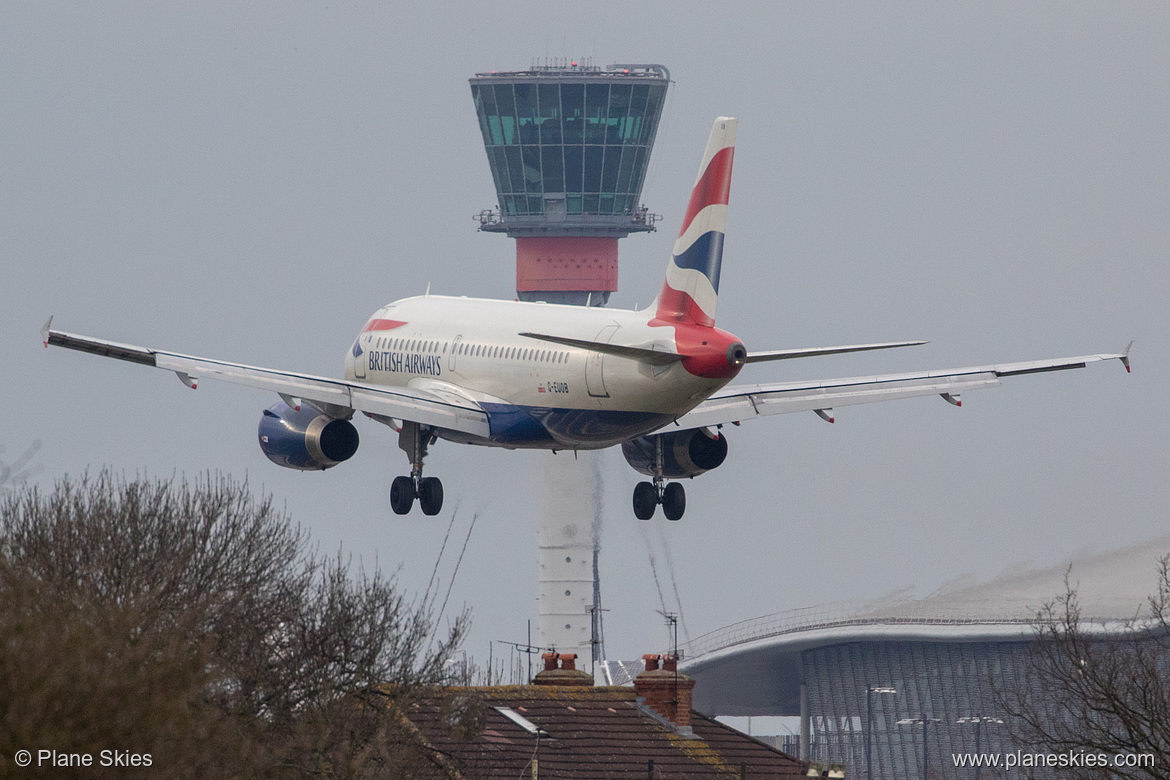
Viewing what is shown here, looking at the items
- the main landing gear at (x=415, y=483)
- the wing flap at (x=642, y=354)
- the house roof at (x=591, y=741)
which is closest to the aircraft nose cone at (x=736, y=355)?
the wing flap at (x=642, y=354)

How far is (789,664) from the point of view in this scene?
18112cm

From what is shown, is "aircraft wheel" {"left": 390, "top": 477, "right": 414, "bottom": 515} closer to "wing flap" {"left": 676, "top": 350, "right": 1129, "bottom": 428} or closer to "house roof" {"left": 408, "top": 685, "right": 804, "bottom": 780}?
"house roof" {"left": 408, "top": 685, "right": 804, "bottom": 780}

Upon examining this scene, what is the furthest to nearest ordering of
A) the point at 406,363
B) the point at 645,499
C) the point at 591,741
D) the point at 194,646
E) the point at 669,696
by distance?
the point at 669,696 → the point at 591,741 → the point at 406,363 → the point at 645,499 → the point at 194,646

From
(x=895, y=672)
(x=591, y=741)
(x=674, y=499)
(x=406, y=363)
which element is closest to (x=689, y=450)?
(x=674, y=499)

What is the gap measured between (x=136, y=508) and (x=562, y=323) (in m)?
13.4

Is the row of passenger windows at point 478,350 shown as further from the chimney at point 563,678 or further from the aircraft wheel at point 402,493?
the chimney at point 563,678

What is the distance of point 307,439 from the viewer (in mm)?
66125

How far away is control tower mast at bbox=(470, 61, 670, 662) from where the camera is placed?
184125mm

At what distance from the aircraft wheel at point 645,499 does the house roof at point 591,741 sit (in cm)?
703

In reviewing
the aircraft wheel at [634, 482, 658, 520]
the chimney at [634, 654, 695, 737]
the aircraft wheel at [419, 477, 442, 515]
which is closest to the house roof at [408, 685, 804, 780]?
the chimney at [634, 654, 695, 737]

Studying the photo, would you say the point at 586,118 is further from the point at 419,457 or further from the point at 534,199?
the point at 419,457

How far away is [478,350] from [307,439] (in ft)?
18.0

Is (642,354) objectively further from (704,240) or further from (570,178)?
(570,178)

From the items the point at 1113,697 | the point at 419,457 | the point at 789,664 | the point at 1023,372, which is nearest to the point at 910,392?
the point at 1023,372
